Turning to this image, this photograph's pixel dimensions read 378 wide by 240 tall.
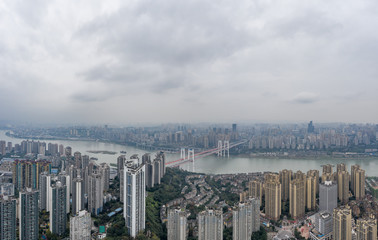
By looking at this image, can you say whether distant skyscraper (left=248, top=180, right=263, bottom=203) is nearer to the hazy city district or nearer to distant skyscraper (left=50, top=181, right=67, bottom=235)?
the hazy city district

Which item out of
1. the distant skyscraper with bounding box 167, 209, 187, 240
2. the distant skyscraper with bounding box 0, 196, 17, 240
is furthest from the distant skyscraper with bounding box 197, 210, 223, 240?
the distant skyscraper with bounding box 0, 196, 17, 240

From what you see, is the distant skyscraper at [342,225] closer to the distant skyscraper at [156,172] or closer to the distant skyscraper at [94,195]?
the distant skyscraper at [94,195]

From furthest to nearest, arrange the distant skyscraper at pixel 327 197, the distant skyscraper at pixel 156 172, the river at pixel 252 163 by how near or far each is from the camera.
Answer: the river at pixel 252 163
the distant skyscraper at pixel 156 172
the distant skyscraper at pixel 327 197

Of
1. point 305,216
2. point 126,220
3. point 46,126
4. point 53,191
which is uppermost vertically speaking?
point 46,126

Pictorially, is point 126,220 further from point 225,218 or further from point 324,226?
point 324,226

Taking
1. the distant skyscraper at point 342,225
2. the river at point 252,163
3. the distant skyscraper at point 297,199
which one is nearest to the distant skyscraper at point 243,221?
the distant skyscraper at point 342,225

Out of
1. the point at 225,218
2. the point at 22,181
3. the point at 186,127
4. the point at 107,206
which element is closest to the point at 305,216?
the point at 225,218
